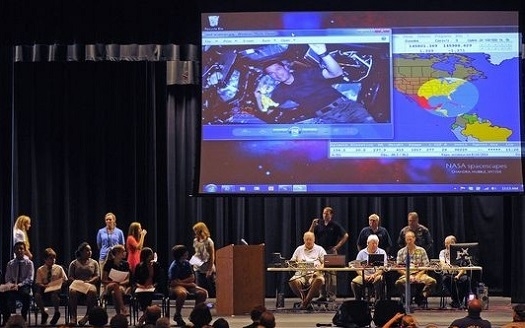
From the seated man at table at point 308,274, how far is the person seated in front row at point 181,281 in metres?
1.51

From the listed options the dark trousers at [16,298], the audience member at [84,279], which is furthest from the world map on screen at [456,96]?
the dark trousers at [16,298]

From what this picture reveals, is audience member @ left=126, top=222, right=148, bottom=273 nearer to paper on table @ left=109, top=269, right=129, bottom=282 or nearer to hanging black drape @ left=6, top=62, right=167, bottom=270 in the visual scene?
paper on table @ left=109, top=269, right=129, bottom=282

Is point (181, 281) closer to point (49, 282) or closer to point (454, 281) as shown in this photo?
point (49, 282)

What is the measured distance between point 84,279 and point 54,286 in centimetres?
38

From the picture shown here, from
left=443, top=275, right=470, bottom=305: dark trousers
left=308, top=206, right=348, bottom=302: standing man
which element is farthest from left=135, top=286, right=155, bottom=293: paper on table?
left=443, top=275, right=470, bottom=305: dark trousers

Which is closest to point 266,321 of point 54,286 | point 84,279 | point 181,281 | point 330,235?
point 181,281

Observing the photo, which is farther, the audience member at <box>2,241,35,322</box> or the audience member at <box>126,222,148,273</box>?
the audience member at <box>126,222,148,273</box>

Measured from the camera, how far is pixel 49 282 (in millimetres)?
11758

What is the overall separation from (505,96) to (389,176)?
5.38ft

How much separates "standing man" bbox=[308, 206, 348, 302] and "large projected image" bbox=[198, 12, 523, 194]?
5.02 ft

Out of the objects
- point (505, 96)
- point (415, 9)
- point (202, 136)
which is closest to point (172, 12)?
point (202, 136)

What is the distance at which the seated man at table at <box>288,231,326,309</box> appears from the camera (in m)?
12.6

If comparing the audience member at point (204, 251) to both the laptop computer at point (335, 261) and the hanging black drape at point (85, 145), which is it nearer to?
the hanging black drape at point (85, 145)

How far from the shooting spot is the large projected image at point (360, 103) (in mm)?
11906
